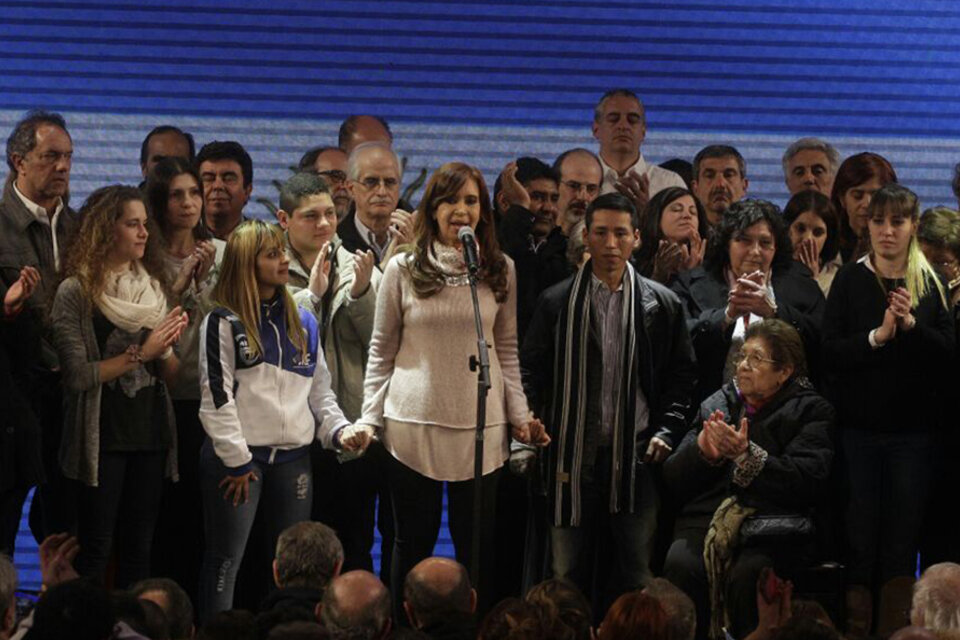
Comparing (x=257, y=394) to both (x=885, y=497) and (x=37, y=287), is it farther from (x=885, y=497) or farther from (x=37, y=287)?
(x=885, y=497)

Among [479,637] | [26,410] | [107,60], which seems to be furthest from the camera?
[107,60]

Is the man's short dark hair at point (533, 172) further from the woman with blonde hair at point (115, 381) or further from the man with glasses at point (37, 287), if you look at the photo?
the man with glasses at point (37, 287)

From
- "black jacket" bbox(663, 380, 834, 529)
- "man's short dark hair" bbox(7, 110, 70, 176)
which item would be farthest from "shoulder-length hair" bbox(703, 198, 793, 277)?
"man's short dark hair" bbox(7, 110, 70, 176)

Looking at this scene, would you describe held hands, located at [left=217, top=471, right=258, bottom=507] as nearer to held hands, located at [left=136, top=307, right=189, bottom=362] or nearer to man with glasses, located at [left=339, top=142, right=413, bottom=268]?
held hands, located at [left=136, top=307, right=189, bottom=362]

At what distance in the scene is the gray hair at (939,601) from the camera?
5.11m

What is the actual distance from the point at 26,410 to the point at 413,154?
2.58 metres

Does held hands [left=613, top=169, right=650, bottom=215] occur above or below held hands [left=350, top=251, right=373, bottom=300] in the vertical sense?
above

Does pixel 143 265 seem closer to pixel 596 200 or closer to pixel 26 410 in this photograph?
pixel 26 410

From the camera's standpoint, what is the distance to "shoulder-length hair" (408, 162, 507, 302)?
6.01 m

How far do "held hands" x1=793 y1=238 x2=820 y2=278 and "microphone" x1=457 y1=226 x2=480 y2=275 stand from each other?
1.68 meters

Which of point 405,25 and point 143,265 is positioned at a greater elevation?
point 405,25

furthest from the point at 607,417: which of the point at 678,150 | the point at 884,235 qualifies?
the point at 678,150

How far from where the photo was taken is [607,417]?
628 centimetres

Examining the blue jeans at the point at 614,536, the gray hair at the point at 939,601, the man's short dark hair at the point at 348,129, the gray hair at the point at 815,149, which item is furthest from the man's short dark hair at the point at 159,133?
the gray hair at the point at 939,601
